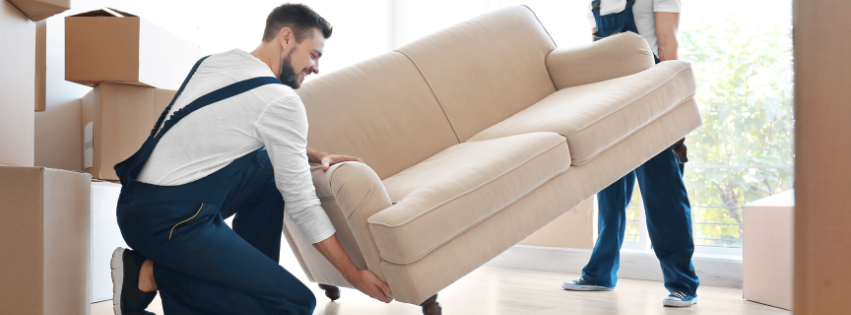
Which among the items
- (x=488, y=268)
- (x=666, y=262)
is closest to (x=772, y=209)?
(x=666, y=262)

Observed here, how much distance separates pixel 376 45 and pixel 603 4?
2.02 meters

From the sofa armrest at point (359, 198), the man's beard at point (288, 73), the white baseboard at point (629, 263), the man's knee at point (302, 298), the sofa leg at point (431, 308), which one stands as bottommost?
the white baseboard at point (629, 263)

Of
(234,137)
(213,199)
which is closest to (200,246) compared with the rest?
(213,199)


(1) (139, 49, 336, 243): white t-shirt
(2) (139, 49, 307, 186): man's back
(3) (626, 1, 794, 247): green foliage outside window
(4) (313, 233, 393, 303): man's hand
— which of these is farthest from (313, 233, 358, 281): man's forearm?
(3) (626, 1, 794, 247): green foliage outside window

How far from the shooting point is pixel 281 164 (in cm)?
128

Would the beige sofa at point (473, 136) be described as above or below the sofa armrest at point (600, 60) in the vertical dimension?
below

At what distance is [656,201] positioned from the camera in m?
1.99

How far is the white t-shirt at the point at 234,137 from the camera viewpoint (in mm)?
1272

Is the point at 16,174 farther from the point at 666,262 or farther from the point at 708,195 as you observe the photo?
the point at 708,195

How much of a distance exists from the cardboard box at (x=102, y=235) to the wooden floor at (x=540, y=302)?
0.06m

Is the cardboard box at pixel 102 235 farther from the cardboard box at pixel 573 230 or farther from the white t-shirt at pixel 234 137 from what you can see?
the cardboard box at pixel 573 230

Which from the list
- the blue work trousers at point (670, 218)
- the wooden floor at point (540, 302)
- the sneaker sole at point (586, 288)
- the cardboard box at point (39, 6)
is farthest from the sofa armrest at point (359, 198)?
the sneaker sole at point (586, 288)

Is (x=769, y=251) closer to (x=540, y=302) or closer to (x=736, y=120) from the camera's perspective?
(x=540, y=302)

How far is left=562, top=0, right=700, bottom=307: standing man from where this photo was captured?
6.46 feet
